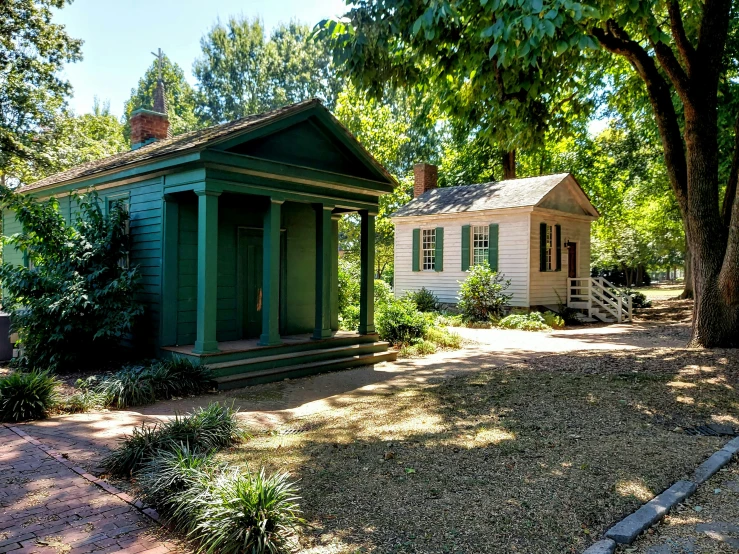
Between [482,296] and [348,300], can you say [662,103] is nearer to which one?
[482,296]

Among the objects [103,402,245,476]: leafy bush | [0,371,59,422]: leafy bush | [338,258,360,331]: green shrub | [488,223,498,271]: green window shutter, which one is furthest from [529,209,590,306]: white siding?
[0,371,59,422]: leafy bush

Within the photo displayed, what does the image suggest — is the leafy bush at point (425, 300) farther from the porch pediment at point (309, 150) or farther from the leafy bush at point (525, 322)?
the porch pediment at point (309, 150)

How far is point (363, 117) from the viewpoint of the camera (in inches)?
1030

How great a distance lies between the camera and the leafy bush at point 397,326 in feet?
41.3

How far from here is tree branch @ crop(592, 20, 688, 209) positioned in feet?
31.9

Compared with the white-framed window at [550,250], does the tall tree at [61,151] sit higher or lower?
higher

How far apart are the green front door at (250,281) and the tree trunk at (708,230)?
8178 millimetres

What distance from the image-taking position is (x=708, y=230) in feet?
31.4

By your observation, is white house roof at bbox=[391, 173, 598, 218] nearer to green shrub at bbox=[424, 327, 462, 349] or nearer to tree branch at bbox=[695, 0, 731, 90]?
green shrub at bbox=[424, 327, 462, 349]

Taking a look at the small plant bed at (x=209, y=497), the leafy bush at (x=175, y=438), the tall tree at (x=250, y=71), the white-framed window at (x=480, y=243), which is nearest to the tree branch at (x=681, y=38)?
the white-framed window at (x=480, y=243)

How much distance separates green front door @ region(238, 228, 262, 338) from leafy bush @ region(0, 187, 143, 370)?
1.99 m

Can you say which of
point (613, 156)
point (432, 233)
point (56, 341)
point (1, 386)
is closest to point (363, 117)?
point (432, 233)

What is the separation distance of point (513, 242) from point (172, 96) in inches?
1586

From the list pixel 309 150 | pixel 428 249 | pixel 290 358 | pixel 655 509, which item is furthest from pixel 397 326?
pixel 655 509
